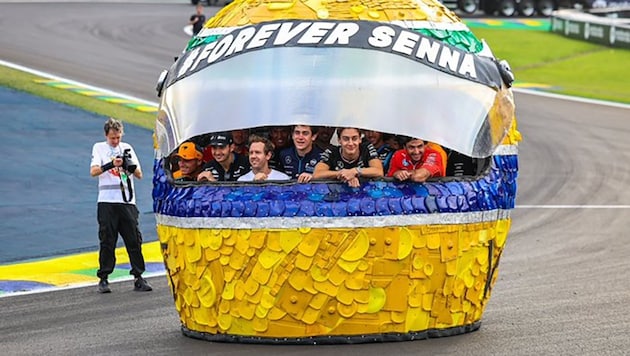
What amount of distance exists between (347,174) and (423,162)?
64 cm

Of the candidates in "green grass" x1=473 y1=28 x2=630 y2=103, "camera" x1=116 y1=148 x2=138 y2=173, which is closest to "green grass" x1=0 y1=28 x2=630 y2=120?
"green grass" x1=473 y1=28 x2=630 y2=103

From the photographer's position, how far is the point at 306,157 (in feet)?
31.5

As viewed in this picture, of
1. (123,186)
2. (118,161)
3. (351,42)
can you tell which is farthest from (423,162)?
(123,186)

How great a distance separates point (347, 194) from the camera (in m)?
9.09

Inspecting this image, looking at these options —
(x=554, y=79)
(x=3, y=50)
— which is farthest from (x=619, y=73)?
(x=3, y=50)

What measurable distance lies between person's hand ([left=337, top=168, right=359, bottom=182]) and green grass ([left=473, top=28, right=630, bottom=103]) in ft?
74.7

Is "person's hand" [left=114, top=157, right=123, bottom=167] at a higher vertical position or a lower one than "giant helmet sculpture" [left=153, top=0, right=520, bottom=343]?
lower

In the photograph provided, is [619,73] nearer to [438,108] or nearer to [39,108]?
[39,108]

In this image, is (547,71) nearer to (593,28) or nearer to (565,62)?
(565,62)

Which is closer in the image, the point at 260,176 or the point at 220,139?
the point at 260,176

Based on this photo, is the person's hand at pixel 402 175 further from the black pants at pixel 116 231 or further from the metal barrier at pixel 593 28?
the metal barrier at pixel 593 28

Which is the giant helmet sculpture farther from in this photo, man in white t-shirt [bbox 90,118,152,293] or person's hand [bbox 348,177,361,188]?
man in white t-shirt [bbox 90,118,152,293]

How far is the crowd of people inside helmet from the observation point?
9.25 meters

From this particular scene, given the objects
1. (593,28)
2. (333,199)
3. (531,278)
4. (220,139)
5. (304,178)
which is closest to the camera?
(333,199)
